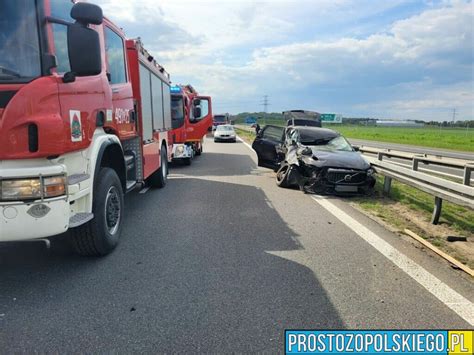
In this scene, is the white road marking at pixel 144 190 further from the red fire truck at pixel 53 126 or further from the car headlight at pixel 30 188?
the car headlight at pixel 30 188

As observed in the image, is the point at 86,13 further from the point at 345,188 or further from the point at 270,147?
the point at 270,147

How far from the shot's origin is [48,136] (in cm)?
334

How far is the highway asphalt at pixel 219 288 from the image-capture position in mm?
3016

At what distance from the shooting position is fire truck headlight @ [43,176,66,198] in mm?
3371

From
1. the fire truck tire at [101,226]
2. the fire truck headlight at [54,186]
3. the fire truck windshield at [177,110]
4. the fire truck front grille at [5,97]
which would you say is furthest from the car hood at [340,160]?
the fire truck windshield at [177,110]

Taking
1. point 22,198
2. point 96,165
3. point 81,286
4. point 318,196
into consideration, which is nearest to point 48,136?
point 22,198

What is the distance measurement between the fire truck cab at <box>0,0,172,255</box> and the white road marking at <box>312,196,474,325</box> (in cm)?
344

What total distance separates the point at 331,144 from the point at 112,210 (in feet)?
22.1

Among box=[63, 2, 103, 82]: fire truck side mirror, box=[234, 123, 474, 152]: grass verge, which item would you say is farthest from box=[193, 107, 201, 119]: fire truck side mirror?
box=[63, 2, 103, 82]: fire truck side mirror

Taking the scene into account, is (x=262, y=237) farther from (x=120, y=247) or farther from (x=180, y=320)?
(x=180, y=320)

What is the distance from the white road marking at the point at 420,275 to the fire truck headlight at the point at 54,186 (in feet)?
11.8

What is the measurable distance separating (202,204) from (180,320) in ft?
14.8

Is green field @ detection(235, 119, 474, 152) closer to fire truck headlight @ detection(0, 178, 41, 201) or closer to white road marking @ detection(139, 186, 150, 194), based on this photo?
white road marking @ detection(139, 186, 150, 194)

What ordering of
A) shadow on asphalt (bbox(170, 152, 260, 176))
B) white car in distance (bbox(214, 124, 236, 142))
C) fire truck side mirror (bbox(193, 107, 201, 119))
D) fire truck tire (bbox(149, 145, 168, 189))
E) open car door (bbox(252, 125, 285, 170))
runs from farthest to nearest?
white car in distance (bbox(214, 124, 236, 142)) → fire truck side mirror (bbox(193, 107, 201, 119)) → shadow on asphalt (bbox(170, 152, 260, 176)) → open car door (bbox(252, 125, 285, 170)) → fire truck tire (bbox(149, 145, 168, 189))
